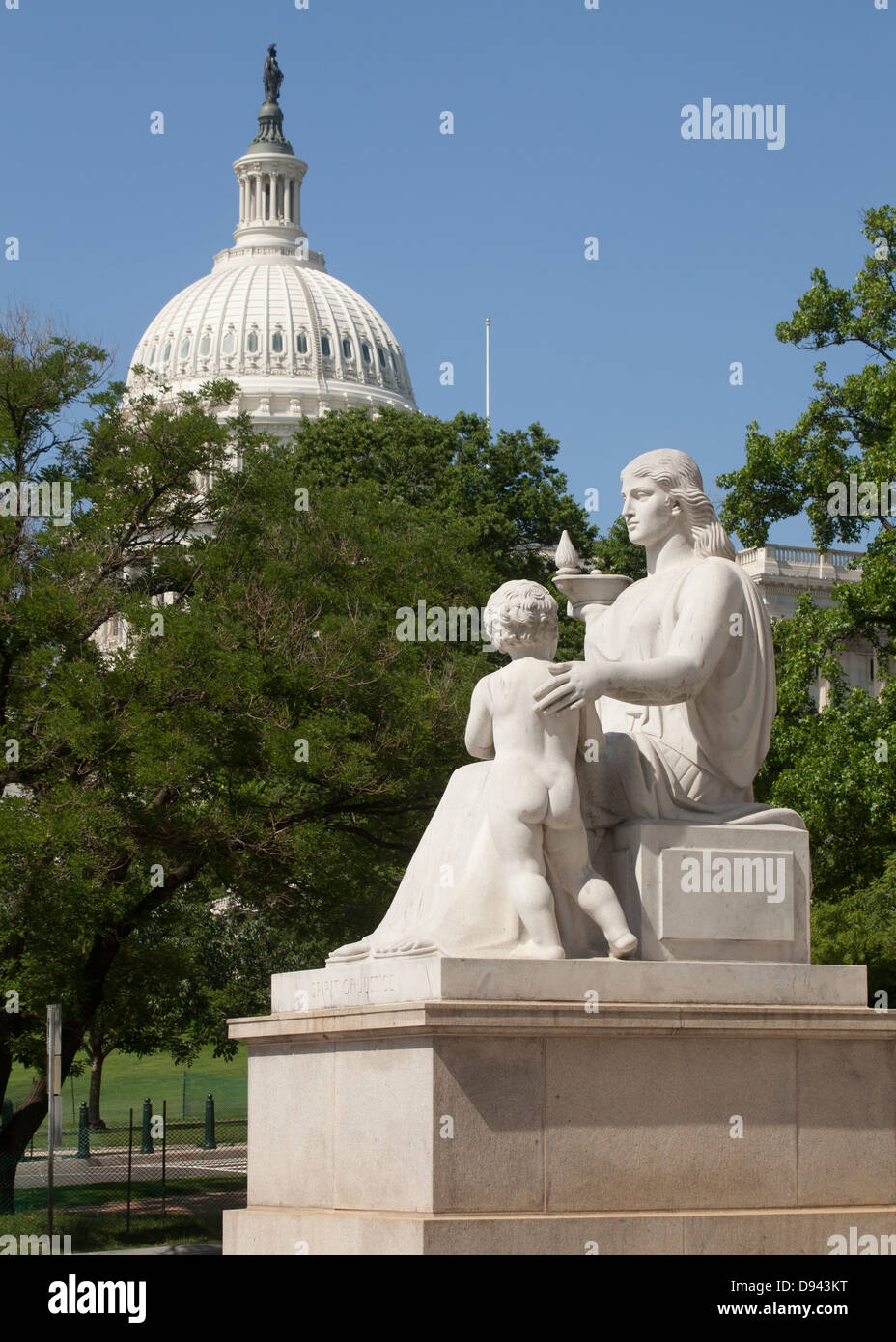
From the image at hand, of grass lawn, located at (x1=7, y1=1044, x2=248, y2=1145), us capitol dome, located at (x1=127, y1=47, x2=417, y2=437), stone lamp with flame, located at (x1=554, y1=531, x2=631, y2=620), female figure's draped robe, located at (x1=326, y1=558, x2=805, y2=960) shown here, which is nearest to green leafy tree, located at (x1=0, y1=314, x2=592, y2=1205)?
stone lamp with flame, located at (x1=554, y1=531, x2=631, y2=620)

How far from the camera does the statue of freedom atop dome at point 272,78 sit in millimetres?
158750

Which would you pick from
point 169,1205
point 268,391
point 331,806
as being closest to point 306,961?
point 169,1205

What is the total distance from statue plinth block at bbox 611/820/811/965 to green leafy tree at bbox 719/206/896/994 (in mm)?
15363

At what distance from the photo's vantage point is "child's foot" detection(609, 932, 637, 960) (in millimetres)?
9711

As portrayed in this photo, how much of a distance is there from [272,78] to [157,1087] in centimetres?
12890

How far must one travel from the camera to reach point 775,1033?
32.4 feet

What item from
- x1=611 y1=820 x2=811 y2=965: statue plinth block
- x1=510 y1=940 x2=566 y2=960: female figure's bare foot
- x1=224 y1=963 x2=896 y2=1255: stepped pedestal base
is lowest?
x1=224 y1=963 x2=896 y2=1255: stepped pedestal base

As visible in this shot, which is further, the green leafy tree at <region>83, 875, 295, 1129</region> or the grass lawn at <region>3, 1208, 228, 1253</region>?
the green leafy tree at <region>83, 875, 295, 1129</region>

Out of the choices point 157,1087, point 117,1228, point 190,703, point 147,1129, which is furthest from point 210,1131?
point 190,703

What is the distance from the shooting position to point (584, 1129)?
30.8ft

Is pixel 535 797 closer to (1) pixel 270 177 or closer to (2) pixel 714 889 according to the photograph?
(2) pixel 714 889

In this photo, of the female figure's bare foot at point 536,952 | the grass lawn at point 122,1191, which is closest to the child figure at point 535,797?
the female figure's bare foot at point 536,952

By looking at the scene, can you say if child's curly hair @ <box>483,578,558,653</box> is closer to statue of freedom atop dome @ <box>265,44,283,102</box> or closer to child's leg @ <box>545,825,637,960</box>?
child's leg @ <box>545,825,637,960</box>
